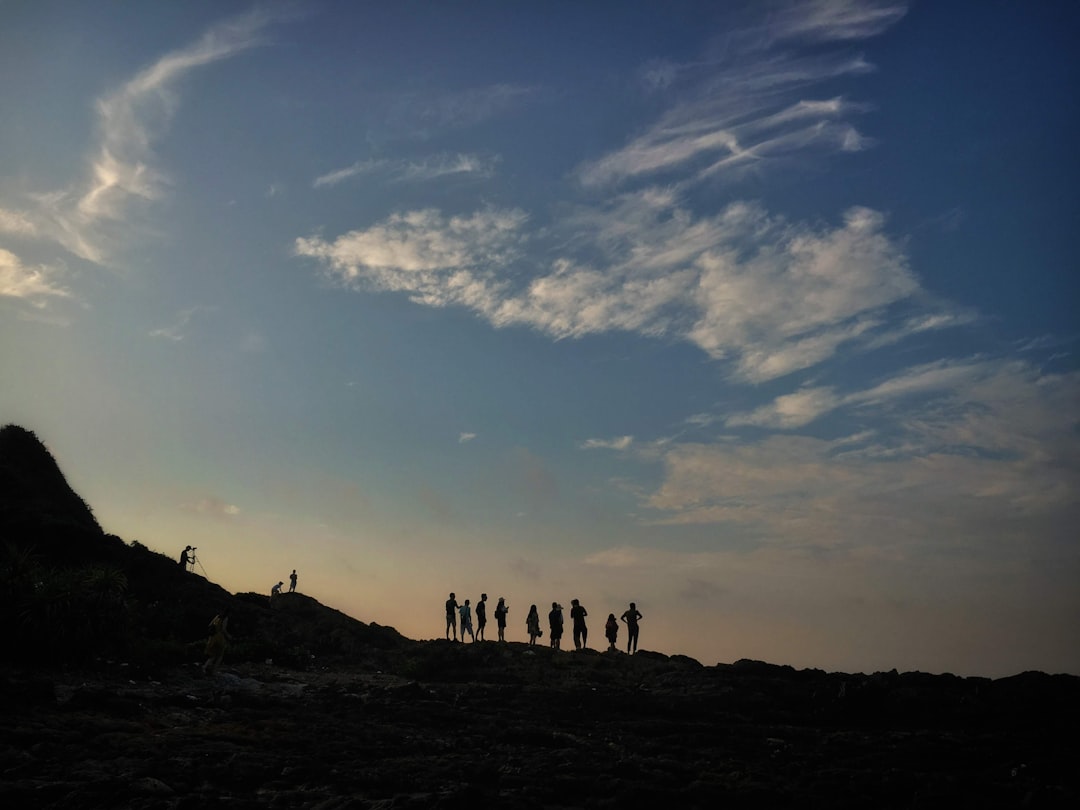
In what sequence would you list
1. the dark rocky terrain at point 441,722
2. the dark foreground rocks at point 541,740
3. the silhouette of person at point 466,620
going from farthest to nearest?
the silhouette of person at point 466,620 < the dark rocky terrain at point 441,722 < the dark foreground rocks at point 541,740

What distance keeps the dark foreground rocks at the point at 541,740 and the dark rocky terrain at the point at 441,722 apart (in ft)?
0.27

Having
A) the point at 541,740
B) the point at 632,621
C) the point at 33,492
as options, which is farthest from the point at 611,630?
the point at 33,492

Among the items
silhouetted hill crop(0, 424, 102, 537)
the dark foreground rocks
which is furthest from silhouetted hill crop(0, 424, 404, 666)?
the dark foreground rocks

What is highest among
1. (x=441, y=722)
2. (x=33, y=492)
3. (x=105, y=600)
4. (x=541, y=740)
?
(x=33, y=492)

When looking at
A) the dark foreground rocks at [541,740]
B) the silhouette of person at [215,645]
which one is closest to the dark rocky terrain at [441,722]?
the dark foreground rocks at [541,740]

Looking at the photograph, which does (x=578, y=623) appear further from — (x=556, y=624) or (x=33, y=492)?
(x=33, y=492)

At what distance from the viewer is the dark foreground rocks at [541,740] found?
15352 millimetres

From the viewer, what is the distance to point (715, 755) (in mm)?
19406

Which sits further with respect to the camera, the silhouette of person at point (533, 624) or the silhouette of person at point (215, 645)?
the silhouette of person at point (533, 624)

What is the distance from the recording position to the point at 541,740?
20.2m

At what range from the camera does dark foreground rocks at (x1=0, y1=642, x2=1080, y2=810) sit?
15352 millimetres

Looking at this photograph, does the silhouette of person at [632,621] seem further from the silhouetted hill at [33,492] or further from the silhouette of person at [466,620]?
the silhouetted hill at [33,492]

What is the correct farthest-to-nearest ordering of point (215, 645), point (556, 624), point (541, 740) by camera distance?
1. point (556, 624)
2. point (215, 645)
3. point (541, 740)

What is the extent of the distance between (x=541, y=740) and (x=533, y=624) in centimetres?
1762
